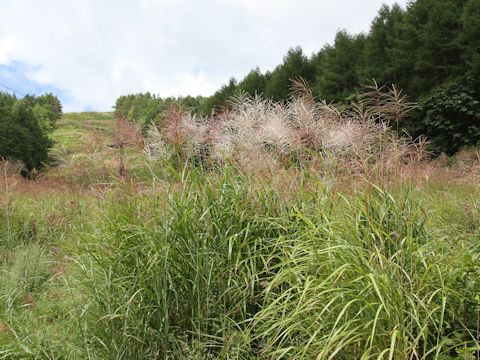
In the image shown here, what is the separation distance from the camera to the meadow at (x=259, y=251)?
1.96 metres

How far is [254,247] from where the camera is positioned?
2.52m

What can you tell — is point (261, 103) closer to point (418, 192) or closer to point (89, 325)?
point (418, 192)

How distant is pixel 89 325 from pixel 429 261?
1.89 metres

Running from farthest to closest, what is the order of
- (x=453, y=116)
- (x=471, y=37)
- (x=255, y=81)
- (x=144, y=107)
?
(x=255, y=81) → (x=471, y=37) → (x=453, y=116) → (x=144, y=107)

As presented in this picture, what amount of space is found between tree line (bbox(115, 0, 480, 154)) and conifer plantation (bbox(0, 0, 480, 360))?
40.0 ft

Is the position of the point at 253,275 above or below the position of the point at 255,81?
below

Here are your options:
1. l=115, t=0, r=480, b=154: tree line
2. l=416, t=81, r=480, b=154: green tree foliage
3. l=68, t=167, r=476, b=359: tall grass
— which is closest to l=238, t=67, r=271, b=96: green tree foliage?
l=115, t=0, r=480, b=154: tree line

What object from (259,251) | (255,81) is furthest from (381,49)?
(259,251)

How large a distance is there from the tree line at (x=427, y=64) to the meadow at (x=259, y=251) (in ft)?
40.4

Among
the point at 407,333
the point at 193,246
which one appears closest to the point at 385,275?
the point at 407,333

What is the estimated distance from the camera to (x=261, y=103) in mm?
3617

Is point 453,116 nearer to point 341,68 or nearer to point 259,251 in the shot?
point 341,68

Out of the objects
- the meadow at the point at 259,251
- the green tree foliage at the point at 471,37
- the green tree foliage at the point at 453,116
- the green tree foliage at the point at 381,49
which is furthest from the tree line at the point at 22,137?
the meadow at the point at 259,251

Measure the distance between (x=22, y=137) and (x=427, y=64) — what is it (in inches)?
1024
